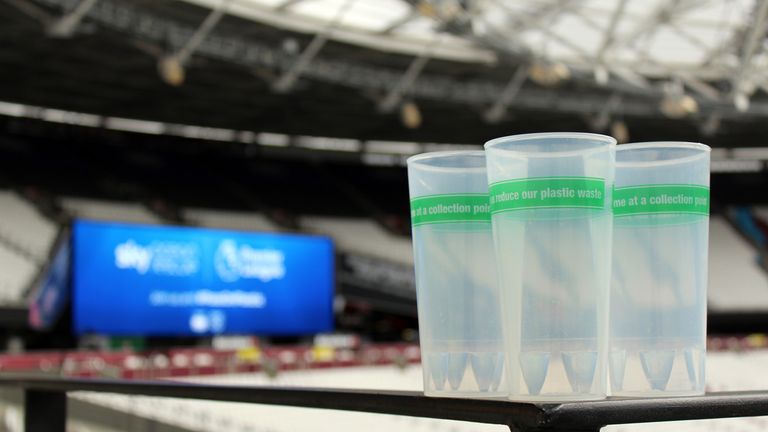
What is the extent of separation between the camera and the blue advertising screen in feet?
86.5

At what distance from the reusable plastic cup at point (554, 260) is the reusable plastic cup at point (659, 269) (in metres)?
0.11

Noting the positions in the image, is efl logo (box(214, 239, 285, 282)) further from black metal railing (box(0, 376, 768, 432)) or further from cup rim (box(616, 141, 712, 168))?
cup rim (box(616, 141, 712, 168))

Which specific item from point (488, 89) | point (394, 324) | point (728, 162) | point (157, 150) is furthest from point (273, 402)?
point (728, 162)

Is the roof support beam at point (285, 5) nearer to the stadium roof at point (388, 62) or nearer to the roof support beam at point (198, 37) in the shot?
the stadium roof at point (388, 62)

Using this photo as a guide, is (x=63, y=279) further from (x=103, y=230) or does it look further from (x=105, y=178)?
(x=105, y=178)

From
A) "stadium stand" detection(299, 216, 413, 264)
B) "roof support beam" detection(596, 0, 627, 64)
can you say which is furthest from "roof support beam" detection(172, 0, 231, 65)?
"stadium stand" detection(299, 216, 413, 264)

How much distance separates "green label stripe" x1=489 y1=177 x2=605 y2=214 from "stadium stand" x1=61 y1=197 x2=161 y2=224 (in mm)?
30493

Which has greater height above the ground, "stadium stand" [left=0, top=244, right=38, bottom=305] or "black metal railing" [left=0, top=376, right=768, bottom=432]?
"stadium stand" [left=0, top=244, right=38, bottom=305]

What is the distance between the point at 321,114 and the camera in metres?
34.3

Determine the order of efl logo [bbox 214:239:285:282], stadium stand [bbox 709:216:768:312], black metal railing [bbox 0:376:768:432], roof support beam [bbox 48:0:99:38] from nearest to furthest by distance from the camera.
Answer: black metal railing [bbox 0:376:768:432] < roof support beam [bbox 48:0:99:38] < efl logo [bbox 214:239:285:282] < stadium stand [bbox 709:216:768:312]

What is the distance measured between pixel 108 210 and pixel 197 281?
4.87 metres

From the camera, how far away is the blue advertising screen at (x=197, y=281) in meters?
26.4

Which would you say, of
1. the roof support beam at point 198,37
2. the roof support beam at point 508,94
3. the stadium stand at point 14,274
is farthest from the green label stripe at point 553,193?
the roof support beam at point 508,94

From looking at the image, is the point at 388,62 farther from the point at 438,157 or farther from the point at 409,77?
the point at 438,157
